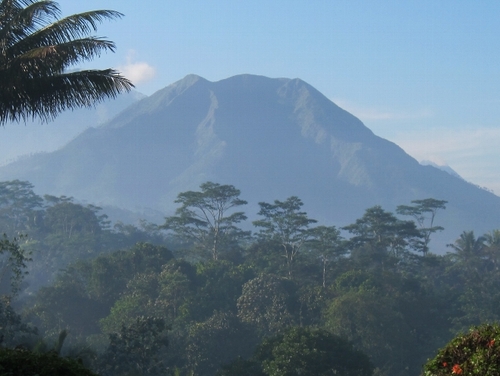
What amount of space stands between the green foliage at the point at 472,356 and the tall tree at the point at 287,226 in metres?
49.8

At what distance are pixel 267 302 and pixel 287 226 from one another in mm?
16238

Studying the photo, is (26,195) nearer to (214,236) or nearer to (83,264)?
(214,236)

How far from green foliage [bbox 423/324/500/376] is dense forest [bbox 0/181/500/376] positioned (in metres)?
21.6

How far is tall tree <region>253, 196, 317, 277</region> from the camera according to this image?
58.9m

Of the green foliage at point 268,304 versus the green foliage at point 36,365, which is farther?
the green foliage at point 268,304

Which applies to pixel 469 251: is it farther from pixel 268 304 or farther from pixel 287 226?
pixel 268 304

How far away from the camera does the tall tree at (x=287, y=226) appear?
193 feet

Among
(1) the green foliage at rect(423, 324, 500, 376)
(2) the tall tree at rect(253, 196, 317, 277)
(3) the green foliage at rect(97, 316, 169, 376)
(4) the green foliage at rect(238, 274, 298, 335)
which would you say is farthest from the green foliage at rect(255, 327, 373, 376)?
(2) the tall tree at rect(253, 196, 317, 277)

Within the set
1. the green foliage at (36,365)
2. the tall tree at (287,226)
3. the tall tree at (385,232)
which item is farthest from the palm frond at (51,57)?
the tall tree at (385,232)

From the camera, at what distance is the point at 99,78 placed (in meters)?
9.98

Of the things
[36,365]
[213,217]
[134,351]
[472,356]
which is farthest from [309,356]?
[213,217]

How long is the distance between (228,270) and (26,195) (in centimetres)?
4740

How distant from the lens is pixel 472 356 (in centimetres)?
644

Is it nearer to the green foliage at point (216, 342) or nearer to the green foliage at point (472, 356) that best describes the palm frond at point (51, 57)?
the green foliage at point (472, 356)
